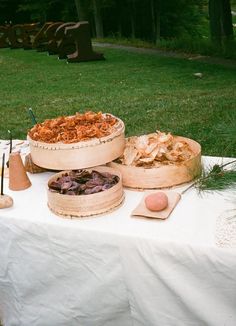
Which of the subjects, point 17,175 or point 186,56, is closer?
point 17,175

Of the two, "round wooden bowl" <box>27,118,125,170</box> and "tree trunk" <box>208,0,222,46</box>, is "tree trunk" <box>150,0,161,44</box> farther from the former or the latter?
"round wooden bowl" <box>27,118,125,170</box>

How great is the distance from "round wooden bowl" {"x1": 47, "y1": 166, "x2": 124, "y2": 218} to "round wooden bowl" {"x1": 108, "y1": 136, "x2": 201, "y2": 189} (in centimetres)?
14

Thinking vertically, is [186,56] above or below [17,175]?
below

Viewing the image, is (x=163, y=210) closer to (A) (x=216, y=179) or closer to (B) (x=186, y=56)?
(A) (x=216, y=179)

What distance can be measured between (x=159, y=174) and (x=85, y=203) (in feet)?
1.24

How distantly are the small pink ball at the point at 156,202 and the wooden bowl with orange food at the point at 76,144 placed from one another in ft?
1.05

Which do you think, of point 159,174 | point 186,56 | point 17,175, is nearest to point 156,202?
point 159,174

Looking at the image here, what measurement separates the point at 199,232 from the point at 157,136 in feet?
2.21

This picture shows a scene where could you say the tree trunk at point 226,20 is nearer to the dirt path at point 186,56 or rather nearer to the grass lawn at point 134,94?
the dirt path at point 186,56

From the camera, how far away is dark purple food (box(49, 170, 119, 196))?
1.88 meters

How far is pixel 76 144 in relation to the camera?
1944mm

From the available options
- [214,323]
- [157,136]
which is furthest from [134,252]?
[157,136]

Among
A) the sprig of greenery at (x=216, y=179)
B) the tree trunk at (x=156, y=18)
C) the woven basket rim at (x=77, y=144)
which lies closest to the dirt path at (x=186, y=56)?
the tree trunk at (x=156, y=18)

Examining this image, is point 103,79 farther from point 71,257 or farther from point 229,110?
point 71,257
